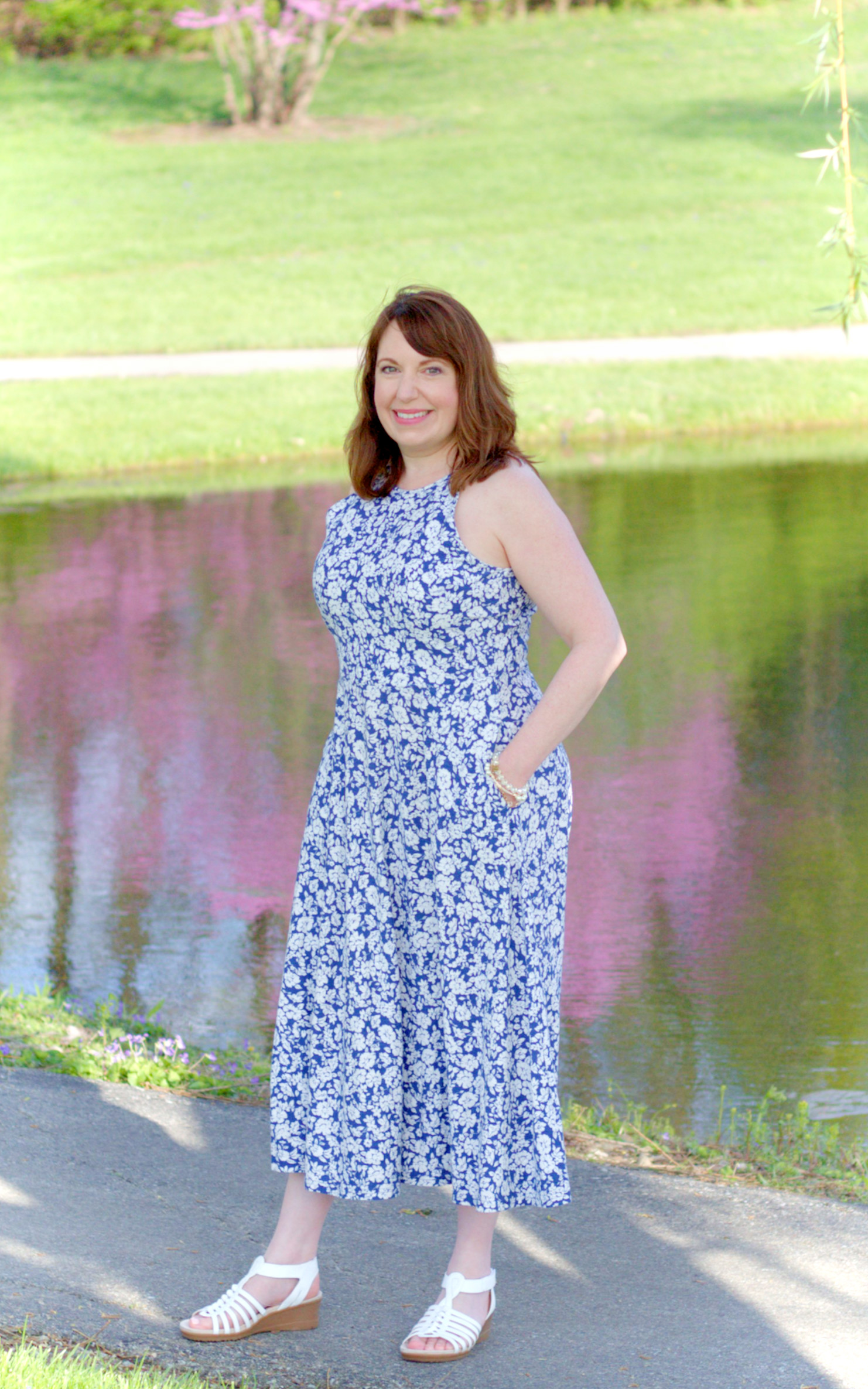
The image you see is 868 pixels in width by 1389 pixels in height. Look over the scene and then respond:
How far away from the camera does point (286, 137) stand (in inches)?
1304

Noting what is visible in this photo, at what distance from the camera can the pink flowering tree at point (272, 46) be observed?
104 ft

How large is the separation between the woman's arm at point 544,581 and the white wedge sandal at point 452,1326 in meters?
0.90

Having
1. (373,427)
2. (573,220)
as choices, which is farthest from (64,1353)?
(573,220)

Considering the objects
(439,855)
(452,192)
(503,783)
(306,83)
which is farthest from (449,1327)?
(306,83)

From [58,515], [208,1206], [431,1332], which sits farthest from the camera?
[58,515]

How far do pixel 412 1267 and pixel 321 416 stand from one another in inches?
531

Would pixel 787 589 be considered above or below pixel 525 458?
below

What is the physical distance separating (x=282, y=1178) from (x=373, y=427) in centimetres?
164

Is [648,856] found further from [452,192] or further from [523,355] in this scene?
[452,192]

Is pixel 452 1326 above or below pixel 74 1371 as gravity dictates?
below

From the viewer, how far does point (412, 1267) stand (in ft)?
11.1

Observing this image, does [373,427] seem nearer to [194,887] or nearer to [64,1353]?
[64,1353]

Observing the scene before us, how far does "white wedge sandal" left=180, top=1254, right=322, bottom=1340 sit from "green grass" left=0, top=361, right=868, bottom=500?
1160 centimetres

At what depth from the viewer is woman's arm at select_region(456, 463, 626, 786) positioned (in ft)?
9.73
